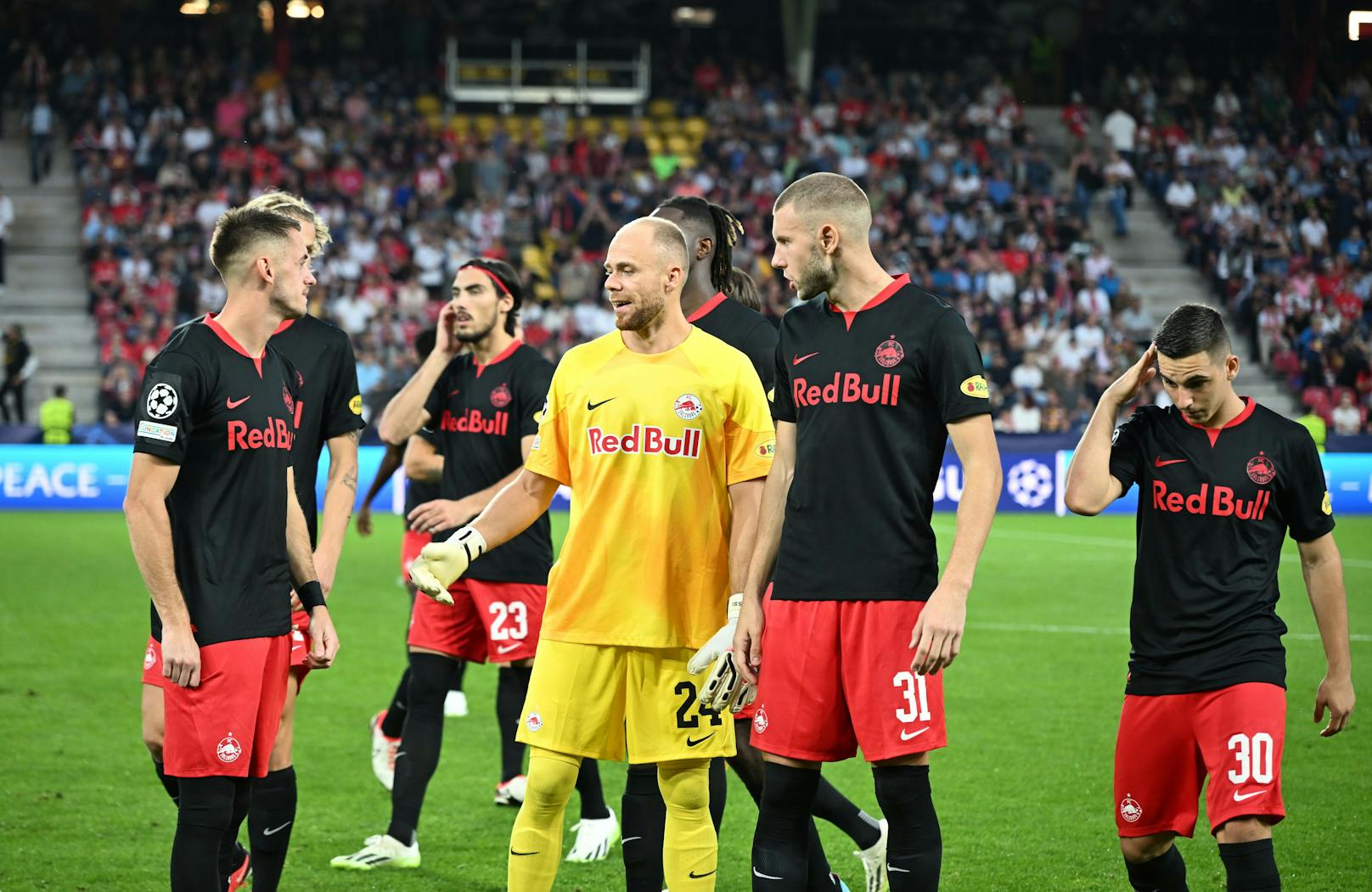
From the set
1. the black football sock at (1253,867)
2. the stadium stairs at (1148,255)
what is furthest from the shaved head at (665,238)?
the stadium stairs at (1148,255)

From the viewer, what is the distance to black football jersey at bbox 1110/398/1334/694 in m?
4.74

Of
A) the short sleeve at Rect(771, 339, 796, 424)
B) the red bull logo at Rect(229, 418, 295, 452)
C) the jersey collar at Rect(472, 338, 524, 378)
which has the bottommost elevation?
the red bull logo at Rect(229, 418, 295, 452)

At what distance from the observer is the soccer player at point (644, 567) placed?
4730 mm

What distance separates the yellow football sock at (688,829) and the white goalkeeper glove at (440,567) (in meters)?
0.85

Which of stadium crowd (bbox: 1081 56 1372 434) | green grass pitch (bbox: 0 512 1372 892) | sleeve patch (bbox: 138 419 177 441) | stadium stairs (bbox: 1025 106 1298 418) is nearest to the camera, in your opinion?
sleeve patch (bbox: 138 419 177 441)

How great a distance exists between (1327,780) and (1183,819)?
11.5 ft

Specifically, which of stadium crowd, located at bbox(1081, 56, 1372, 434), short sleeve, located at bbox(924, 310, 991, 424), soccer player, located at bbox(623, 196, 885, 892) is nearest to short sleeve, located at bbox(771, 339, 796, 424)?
soccer player, located at bbox(623, 196, 885, 892)

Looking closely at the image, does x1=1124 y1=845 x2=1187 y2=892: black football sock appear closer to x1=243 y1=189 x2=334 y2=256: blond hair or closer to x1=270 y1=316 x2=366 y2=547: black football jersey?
x1=270 y1=316 x2=366 y2=547: black football jersey

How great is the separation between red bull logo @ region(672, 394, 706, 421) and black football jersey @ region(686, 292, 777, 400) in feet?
2.85

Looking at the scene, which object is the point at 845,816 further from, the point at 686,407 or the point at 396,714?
the point at 396,714

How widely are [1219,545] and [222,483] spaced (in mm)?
3020

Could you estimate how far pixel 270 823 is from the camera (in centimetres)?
530

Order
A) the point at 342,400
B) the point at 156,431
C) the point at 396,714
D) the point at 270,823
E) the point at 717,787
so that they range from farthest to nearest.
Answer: the point at 396,714
the point at 342,400
the point at 717,787
the point at 270,823
the point at 156,431

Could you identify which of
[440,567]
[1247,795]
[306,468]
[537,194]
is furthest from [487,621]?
[537,194]
